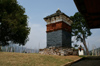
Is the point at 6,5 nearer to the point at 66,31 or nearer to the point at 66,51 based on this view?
the point at 66,31

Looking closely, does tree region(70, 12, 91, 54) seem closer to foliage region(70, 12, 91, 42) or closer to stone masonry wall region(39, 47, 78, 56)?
foliage region(70, 12, 91, 42)

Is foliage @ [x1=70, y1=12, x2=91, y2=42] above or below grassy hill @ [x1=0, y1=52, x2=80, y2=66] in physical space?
above

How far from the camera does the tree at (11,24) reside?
1758 centimetres

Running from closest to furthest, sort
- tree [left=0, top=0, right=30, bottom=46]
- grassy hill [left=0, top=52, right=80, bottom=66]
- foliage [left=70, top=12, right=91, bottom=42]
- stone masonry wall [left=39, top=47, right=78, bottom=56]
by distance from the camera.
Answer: grassy hill [left=0, top=52, right=80, bottom=66] < stone masonry wall [left=39, top=47, right=78, bottom=56] < tree [left=0, top=0, right=30, bottom=46] < foliage [left=70, top=12, right=91, bottom=42]

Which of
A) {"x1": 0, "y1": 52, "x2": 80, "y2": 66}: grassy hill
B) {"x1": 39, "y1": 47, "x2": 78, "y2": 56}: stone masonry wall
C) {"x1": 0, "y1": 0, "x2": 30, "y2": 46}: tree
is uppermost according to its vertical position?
{"x1": 0, "y1": 0, "x2": 30, "y2": 46}: tree

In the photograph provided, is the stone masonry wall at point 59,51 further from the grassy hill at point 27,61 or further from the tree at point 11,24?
the tree at point 11,24

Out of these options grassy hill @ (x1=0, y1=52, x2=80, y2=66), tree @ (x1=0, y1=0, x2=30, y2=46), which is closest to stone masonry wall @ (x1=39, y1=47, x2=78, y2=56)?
grassy hill @ (x1=0, y1=52, x2=80, y2=66)

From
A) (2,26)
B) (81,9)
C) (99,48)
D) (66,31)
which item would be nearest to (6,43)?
(2,26)

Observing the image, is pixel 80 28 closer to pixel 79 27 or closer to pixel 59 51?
pixel 79 27

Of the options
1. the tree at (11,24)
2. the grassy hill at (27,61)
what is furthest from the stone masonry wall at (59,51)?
the tree at (11,24)

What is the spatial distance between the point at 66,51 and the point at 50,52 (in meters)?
2.03

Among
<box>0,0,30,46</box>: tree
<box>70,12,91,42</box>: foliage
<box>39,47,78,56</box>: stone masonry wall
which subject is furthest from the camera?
<box>70,12,91,42</box>: foliage

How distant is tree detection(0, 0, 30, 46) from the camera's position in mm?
17578

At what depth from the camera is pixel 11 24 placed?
57.6 feet
